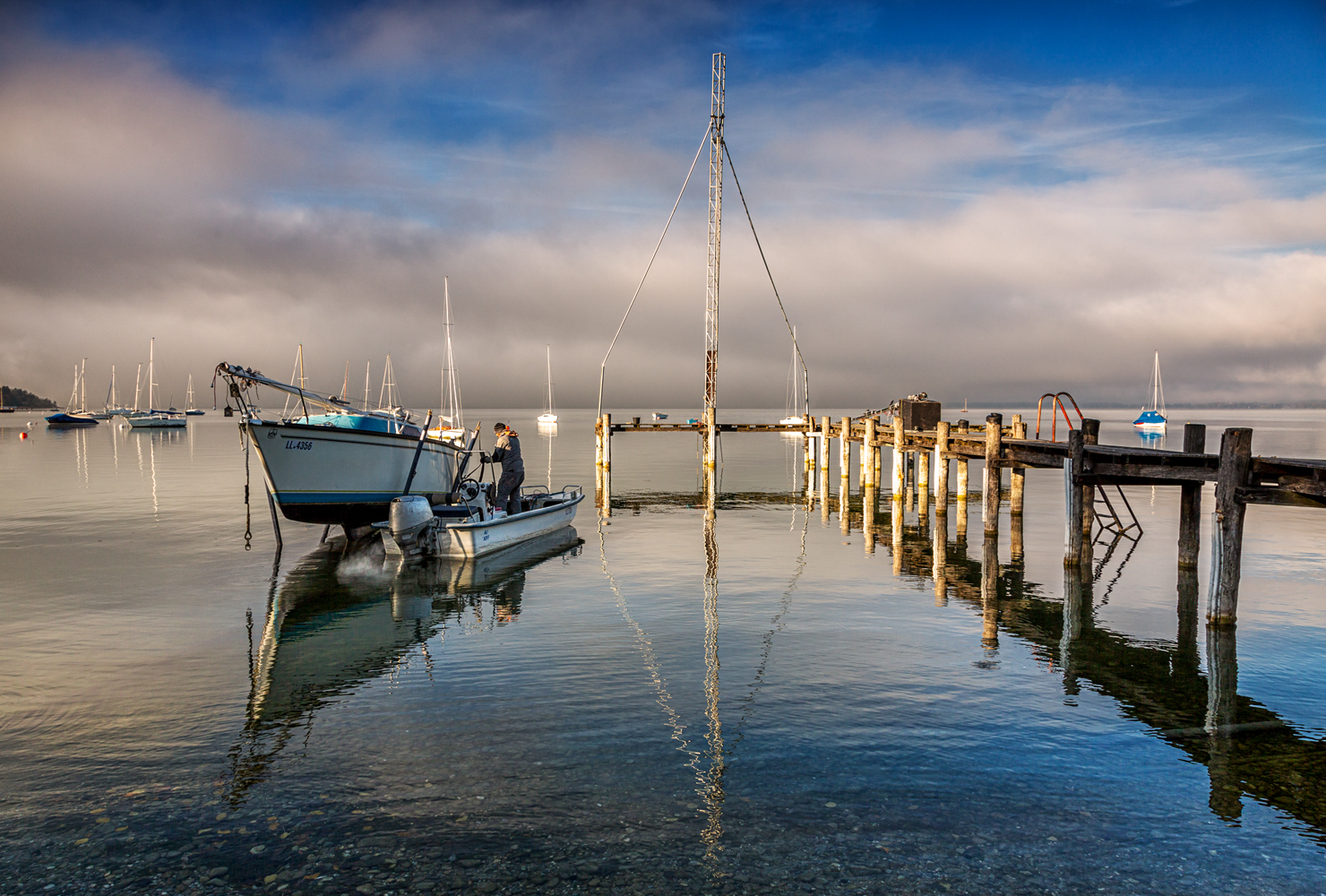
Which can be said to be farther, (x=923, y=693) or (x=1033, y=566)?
(x=1033, y=566)

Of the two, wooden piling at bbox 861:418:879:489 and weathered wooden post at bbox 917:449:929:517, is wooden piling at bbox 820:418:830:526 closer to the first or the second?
wooden piling at bbox 861:418:879:489

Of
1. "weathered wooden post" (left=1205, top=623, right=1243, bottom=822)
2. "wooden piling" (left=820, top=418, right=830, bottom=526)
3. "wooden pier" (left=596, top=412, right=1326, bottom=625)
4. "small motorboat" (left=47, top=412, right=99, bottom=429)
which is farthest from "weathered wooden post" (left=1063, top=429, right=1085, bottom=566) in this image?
"small motorboat" (left=47, top=412, right=99, bottom=429)

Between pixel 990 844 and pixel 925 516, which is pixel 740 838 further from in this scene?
pixel 925 516

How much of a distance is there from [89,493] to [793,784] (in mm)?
36904

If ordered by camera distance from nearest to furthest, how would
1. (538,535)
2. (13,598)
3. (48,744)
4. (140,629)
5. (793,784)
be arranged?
(793,784), (48,744), (140,629), (13,598), (538,535)

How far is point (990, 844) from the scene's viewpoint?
6242 millimetres

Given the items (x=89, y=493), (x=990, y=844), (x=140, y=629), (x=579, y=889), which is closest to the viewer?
(x=579, y=889)

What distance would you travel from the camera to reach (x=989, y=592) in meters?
15.9

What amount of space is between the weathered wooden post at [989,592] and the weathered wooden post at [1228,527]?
313 centimetres

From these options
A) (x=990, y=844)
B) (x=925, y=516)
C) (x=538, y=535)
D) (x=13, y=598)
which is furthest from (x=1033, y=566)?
(x=13, y=598)

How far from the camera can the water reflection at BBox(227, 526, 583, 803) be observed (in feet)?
28.9

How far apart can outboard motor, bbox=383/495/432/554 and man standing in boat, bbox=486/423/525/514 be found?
2.58 m

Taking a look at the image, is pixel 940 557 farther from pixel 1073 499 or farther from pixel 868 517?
pixel 868 517

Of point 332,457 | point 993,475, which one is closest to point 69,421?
point 332,457
